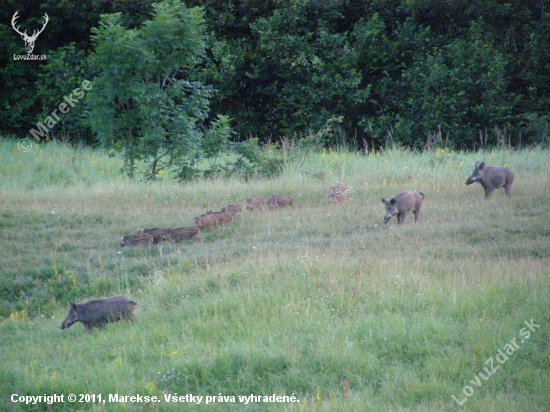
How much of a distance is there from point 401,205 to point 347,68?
15985 millimetres

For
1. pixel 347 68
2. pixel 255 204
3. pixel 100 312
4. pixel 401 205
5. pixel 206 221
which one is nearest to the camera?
pixel 100 312

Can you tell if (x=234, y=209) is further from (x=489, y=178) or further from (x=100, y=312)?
(x=489, y=178)

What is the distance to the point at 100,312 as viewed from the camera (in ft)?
28.1

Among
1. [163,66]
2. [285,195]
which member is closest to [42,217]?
[285,195]

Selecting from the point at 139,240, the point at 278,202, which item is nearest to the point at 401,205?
the point at 278,202

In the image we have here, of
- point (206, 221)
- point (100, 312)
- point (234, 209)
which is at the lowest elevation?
point (100, 312)

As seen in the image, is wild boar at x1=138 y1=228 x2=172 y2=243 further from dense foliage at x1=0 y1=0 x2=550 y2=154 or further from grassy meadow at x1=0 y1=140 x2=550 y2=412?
dense foliage at x1=0 y1=0 x2=550 y2=154

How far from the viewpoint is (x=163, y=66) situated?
18.2 metres

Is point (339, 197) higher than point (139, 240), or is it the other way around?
point (339, 197)

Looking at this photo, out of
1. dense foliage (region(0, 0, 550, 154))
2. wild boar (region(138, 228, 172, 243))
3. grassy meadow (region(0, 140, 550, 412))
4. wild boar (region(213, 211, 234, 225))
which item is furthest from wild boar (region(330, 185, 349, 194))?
dense foliage (region(0, 0, 550, 154))

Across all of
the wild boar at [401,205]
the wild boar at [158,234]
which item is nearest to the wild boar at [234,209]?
the wild boar at [158,234]

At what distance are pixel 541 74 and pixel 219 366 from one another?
22631 mm

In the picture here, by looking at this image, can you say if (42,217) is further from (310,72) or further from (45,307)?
(310,72)

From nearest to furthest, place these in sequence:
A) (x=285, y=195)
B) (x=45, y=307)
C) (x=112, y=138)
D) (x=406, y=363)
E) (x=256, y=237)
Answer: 1. (x=406, y=363)
2. (x=45, y=307)
3. (x=256, y=237)
4. (x=285, y=195)
5. (x=112, y=138)
